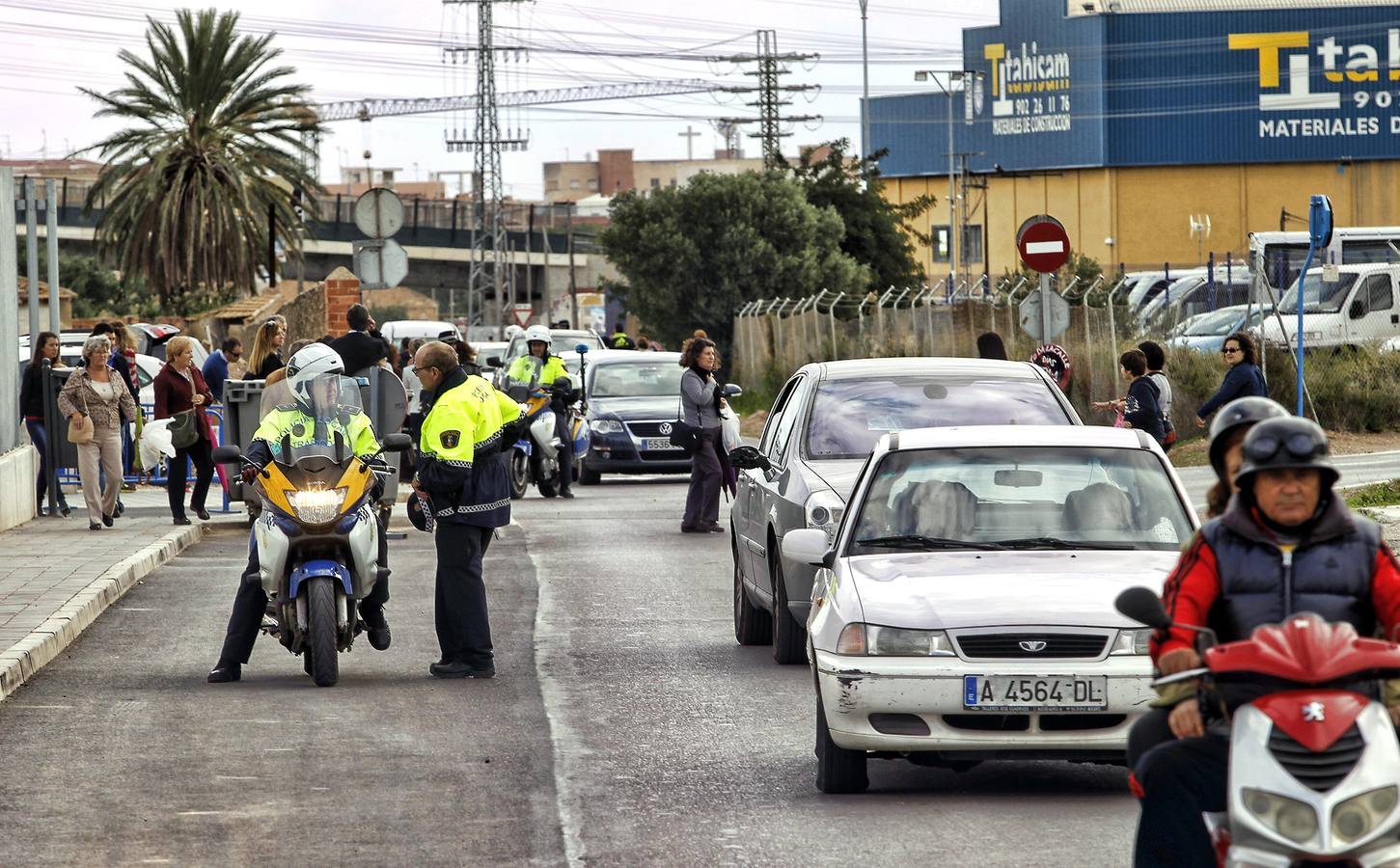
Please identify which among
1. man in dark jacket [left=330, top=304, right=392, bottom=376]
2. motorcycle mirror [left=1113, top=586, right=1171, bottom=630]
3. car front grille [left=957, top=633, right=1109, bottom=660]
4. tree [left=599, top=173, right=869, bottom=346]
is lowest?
car front grille [left=957, top=633, right=1109, bottom=660]

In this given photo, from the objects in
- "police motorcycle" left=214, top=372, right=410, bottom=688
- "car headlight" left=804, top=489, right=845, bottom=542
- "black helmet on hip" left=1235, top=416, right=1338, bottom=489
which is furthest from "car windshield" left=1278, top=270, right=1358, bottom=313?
"black helmet on hip" left=1235, top=416, right=1338, bottom=489

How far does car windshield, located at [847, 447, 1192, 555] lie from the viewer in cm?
876

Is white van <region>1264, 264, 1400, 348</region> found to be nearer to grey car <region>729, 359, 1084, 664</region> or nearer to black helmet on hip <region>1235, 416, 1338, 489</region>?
grey car <region>729, 359, 1084, 664</region>

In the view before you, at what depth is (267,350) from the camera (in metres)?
19.4

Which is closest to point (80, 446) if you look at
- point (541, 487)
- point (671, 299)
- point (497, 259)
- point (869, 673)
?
point (541, 487)

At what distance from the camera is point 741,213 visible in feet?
210

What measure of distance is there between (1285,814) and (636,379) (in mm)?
24349

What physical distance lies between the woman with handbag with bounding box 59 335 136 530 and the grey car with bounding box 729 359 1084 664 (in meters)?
8.47

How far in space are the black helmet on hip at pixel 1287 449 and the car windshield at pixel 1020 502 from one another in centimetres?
356

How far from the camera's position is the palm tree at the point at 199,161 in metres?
49.9

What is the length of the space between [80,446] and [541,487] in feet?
21.8

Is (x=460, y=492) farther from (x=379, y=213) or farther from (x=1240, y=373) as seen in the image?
(x=379, y=213)

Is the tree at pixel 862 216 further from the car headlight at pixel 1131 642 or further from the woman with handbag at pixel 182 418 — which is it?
the car headlight at pixel 1131 642

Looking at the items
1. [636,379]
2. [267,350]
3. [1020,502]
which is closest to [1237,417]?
[1020,502]
